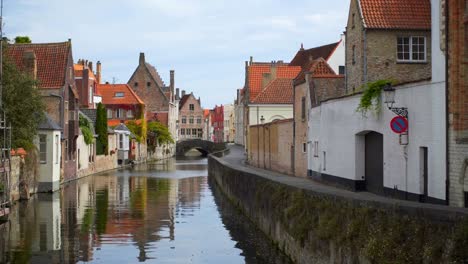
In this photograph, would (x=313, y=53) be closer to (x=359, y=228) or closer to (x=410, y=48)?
(x=410, y=48)

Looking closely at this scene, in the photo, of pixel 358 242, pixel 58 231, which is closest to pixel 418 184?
pixel 358 242

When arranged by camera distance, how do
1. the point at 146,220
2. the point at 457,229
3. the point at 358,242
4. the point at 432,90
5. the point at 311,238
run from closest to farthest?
1. the point at 457,229
2. the point at 358,242
3. the point at 311,238
4. the point at 432,90
5. the point at 146,220

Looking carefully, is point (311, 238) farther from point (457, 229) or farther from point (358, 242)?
point (457, 229)

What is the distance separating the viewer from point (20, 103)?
3048 centimetres

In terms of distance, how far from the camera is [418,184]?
60.0ft

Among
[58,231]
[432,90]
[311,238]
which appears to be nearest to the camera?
[311,238]

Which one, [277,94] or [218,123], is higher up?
[218,123]

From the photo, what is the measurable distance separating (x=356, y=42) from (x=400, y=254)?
24.0 m

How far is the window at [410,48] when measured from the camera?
3103 centimetres

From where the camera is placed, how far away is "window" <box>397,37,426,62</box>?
31031mm

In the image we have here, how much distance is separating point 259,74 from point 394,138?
160ft

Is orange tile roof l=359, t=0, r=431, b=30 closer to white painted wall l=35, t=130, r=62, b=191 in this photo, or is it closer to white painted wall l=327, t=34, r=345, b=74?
white painted wall l=35, t=130, r=62, b=191

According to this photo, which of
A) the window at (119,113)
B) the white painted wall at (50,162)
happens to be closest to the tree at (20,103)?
the white painted wall at (50,162)

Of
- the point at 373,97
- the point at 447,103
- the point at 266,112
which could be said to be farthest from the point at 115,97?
the point at 447,103
